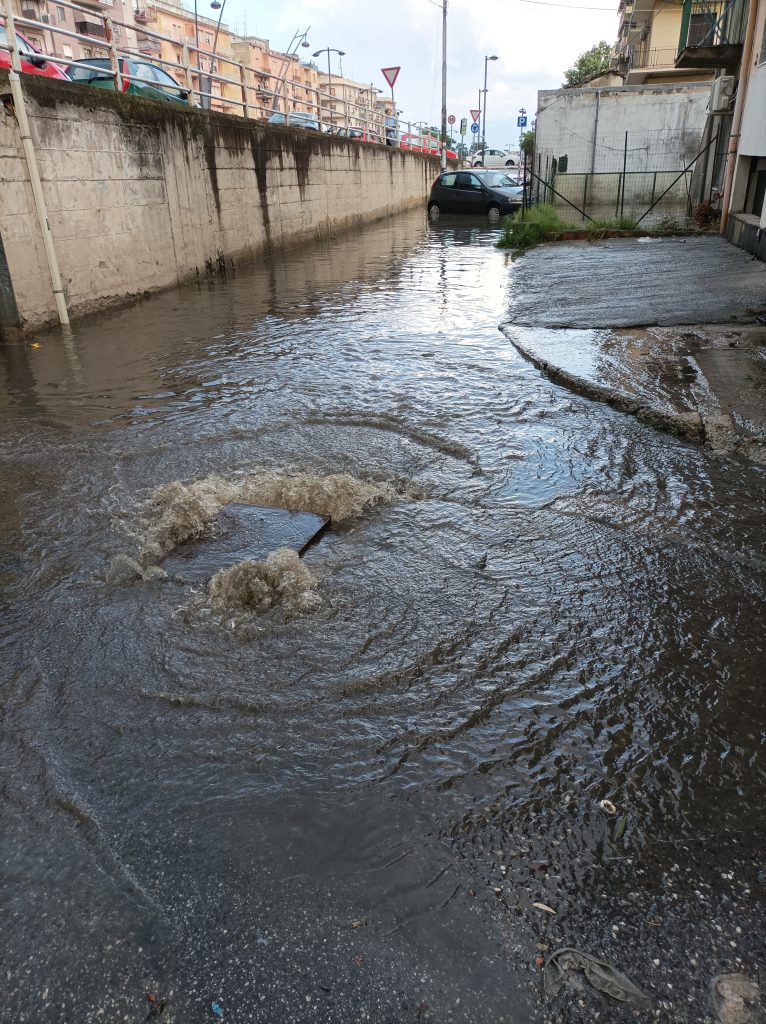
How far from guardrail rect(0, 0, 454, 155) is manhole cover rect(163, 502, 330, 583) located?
707 cm

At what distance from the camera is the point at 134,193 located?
11.2 m

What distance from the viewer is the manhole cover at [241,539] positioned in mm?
4047

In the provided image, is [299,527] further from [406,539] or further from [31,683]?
[31,683]

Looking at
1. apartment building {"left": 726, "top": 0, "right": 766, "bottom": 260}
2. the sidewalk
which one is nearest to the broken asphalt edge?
the sidewalk

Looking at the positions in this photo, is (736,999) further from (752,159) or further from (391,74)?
(391,74)

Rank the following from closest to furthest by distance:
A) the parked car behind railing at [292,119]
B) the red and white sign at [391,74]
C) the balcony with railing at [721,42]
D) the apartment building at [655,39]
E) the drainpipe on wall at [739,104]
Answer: the drainpipe on wall at [739,104] → the balcony with railing at [721,42] → the parked car behind railing at [292,119] → the red and white sign at [391,74] → the apartment building at [655,39]

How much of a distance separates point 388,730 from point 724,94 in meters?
21.0

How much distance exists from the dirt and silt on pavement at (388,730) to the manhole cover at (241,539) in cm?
13

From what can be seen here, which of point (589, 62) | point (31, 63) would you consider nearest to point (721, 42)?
point (31, 63)

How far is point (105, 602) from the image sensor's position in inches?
147

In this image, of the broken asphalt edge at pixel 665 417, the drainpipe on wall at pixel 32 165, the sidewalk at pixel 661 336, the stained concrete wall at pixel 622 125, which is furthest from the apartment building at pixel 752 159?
the stained concrete wall at pixel 622 125

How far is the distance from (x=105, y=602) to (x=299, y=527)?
1.17m

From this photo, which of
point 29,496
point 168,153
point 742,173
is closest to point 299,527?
point 29,496

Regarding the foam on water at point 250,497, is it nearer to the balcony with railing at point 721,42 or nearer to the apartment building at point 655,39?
the balcony with railing at point 721,42
